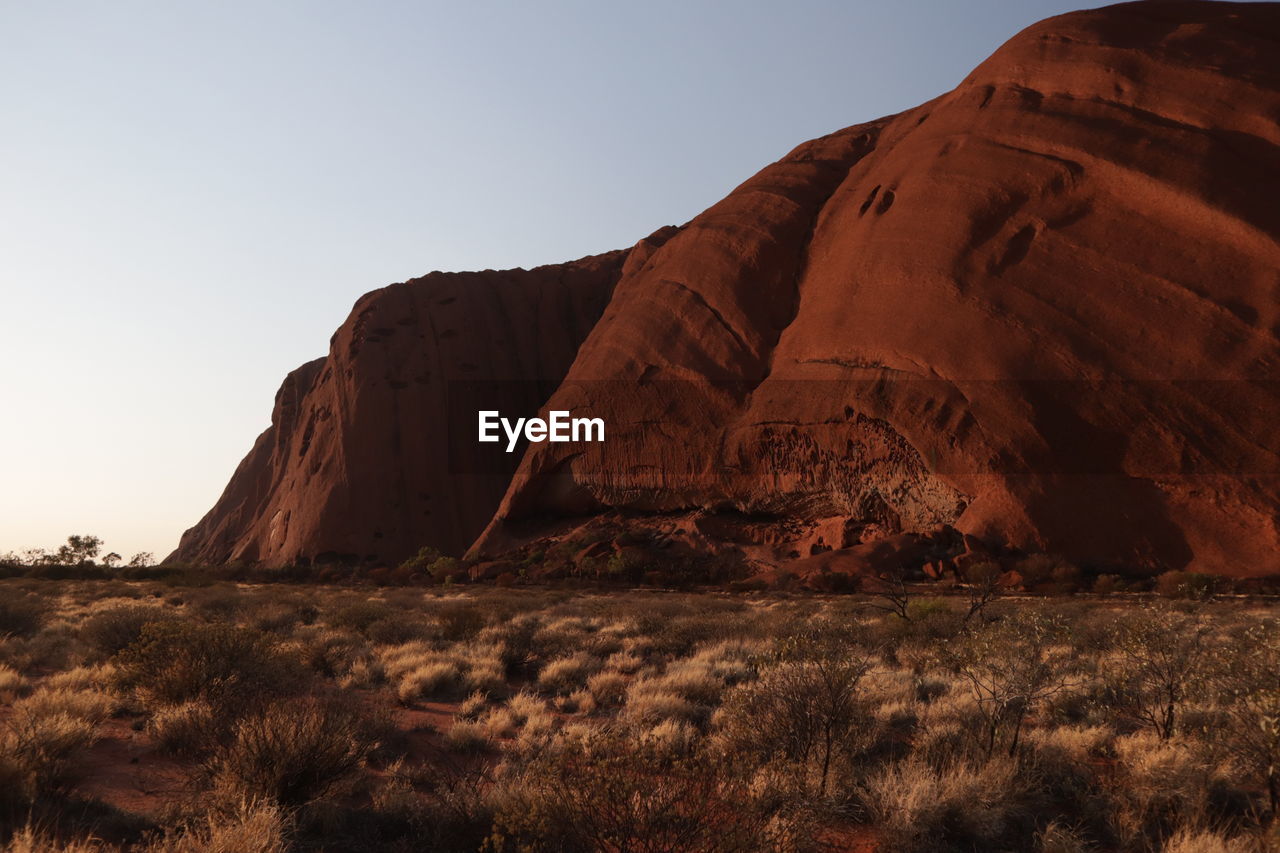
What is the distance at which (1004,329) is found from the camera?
24.2m

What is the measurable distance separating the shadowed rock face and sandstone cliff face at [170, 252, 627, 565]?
27.2 ft

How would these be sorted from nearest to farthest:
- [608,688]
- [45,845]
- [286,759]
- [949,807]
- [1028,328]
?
[45,845]
[949,807]
[286,759]
[608,688]
[1028,328]

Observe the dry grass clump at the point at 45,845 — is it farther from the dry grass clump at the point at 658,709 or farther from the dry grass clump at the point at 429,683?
the dry grass clump at the point at 429,683

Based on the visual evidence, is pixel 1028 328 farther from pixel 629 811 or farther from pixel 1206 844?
pixel 629 811

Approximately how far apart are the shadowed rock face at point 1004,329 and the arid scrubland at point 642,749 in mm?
11183

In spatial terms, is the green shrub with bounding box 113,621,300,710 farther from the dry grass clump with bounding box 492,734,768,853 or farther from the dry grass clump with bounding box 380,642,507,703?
the dry grass clump with bounding box 492,734,768,853

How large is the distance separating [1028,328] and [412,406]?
33060 millimetres

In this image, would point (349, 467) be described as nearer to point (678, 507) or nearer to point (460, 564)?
point (460, 564)

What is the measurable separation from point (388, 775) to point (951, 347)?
2205 cm

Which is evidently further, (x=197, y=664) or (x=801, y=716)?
(x=197, y=664)

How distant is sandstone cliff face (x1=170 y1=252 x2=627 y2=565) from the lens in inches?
1724

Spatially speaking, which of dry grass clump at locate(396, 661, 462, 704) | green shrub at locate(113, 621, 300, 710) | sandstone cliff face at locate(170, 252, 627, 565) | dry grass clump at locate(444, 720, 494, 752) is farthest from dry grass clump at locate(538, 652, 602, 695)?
sandstone cliff face at locate(170, 252, 627, 565)

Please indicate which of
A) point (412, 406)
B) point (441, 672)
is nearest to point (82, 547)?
point (412, 406)

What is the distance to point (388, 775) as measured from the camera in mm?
6605
